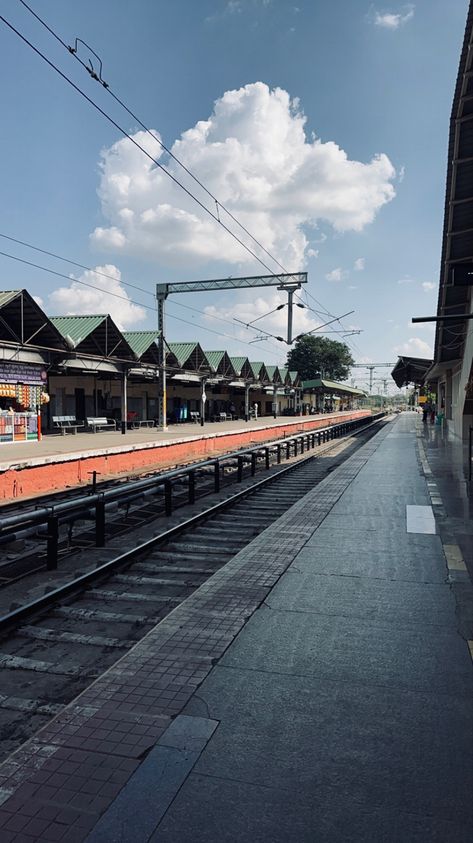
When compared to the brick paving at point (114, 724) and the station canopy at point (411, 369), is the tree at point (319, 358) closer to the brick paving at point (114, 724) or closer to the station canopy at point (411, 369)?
the station canopy at point (411, 369)

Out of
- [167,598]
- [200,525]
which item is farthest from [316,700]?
[200,525]

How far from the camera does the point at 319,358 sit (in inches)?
3703

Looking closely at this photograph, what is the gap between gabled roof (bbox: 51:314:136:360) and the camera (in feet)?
85.1

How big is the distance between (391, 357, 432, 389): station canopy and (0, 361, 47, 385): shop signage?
23365mm

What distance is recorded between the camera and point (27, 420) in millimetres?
21406

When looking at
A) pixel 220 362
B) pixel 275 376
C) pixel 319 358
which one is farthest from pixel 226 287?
pixel 319 358

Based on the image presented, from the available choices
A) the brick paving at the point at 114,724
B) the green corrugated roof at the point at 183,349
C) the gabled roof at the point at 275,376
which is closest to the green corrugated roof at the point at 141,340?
the green corrugated roof at the point at 183,349

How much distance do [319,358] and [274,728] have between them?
305 ft

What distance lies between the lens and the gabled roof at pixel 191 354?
123 feet

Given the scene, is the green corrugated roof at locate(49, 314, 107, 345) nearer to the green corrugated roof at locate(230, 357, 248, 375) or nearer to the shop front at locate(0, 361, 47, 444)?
the shop front at locate(0, 361, 47, 444)

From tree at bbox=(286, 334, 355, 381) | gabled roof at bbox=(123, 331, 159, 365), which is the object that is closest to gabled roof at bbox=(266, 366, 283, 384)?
gabled roof at bbox=(123, 331, 159, 365)

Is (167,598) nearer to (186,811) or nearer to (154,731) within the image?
(154,731)

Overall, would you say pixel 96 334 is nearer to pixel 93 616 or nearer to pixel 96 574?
pixel 96 574

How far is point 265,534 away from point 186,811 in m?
5.24
